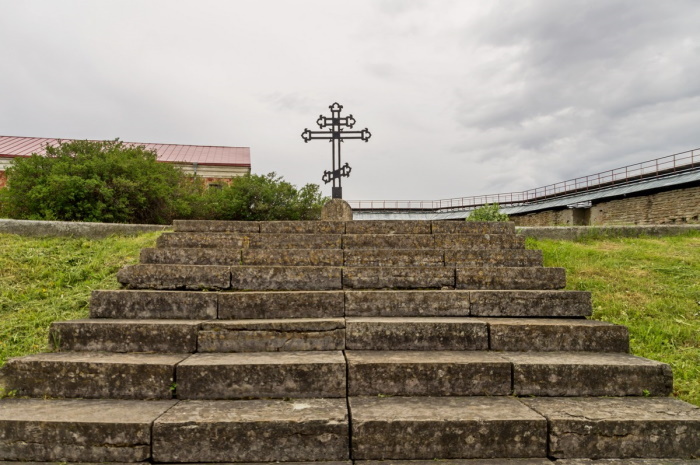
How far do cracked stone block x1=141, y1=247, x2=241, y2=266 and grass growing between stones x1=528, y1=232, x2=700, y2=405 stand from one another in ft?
14.1

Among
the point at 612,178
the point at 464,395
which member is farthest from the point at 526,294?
the point at 612,178

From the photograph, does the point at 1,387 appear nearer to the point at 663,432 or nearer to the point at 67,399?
the point at 67,399

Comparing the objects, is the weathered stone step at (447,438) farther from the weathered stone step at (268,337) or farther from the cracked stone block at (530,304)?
the cracked stone block at (530,304)

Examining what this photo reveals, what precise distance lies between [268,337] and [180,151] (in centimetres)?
2544

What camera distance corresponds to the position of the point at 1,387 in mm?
3100

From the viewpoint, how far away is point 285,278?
453 cm

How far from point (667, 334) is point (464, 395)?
2.49 m

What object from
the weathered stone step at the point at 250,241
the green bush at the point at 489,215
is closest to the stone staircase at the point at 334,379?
the weathered stone step at the point at 250,241

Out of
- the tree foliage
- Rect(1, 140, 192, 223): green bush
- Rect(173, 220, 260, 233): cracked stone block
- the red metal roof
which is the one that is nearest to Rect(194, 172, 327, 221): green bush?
the tree foliage

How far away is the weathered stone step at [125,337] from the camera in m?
3.50

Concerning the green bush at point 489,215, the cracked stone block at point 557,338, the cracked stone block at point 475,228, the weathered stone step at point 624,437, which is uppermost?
the green bush at point 489,215

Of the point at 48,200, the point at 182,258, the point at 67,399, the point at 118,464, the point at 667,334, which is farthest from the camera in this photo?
the point at 48,200

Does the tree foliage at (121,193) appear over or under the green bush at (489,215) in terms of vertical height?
over

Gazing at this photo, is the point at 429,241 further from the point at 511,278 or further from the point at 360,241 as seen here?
the point at 511,278
